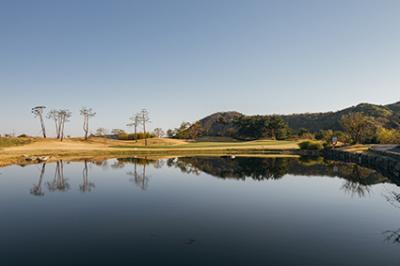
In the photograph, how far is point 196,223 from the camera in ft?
42.0

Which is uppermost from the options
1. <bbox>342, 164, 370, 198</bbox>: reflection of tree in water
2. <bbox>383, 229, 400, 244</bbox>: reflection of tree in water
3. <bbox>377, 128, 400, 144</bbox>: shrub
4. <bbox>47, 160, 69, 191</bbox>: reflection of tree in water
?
<bbox>377, 128, 400, 144</bbox>: shrub

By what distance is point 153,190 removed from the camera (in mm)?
20719

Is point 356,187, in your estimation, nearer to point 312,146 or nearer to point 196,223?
point 196,223

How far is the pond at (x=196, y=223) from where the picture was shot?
30.1ft

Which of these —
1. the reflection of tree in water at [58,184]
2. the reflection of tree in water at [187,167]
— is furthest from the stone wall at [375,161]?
the reflection of tree in water at [58,184]

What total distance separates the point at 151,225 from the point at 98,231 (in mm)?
2059

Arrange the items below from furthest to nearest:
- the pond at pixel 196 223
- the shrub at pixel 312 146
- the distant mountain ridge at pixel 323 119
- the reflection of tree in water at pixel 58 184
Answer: the distant mountain ridge at pixel 323 119 → the shrub at pixel 312 146 → the reflection of tree in water at pixel 58 184 → the pond at pixel 196 223

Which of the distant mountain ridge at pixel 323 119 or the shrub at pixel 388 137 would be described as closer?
the shrub at pixel 388 137

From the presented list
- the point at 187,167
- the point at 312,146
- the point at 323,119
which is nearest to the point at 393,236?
the point at 187,167

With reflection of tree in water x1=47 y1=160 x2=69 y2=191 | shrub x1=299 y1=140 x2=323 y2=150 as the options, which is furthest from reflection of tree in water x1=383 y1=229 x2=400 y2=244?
shrub x1=299 y1=140 x2=323 y2=150

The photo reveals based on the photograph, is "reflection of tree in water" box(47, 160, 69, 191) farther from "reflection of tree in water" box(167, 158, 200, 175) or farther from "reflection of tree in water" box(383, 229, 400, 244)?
"reflection of tree in water" box(383, 229, 400, 244)

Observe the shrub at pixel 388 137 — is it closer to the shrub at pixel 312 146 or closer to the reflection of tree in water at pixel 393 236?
the shrub at pixel 312 146

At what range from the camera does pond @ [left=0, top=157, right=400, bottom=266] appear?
30.1ft

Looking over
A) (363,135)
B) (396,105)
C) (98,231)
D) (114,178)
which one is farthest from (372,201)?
(396,105)
